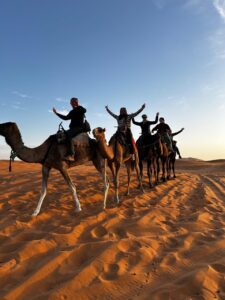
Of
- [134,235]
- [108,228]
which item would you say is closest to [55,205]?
[108,228]

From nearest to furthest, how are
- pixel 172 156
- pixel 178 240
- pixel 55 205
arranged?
pixel 178 240 < pixel 55 205 < pixel 172 156

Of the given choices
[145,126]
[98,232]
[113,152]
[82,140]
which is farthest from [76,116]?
[145,126]

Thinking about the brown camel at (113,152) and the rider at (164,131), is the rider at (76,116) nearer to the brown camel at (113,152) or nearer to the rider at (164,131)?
the brown camel at (113,152)

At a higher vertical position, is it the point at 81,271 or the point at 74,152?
the point at 74,152

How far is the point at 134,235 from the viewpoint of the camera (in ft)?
18.1

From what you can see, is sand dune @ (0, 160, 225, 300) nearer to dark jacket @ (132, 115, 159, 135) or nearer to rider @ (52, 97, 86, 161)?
rider @ (52, 97, 86, 161)

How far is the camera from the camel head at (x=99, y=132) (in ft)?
25.7

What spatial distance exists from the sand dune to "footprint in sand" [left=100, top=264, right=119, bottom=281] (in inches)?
0.5

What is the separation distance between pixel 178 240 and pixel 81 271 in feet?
6.82

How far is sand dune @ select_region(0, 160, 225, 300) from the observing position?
339 cm

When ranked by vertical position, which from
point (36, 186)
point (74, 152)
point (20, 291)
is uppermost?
point (74, 152)

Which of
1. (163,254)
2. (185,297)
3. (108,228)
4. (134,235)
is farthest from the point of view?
(108,228)

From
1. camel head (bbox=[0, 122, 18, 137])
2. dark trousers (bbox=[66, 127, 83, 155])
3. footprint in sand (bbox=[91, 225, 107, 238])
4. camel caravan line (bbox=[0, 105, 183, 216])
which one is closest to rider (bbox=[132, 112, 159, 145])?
camel caravan line (bbox=[0, 105, 183, 216])

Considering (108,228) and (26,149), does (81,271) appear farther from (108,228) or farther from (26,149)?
(26,149)
